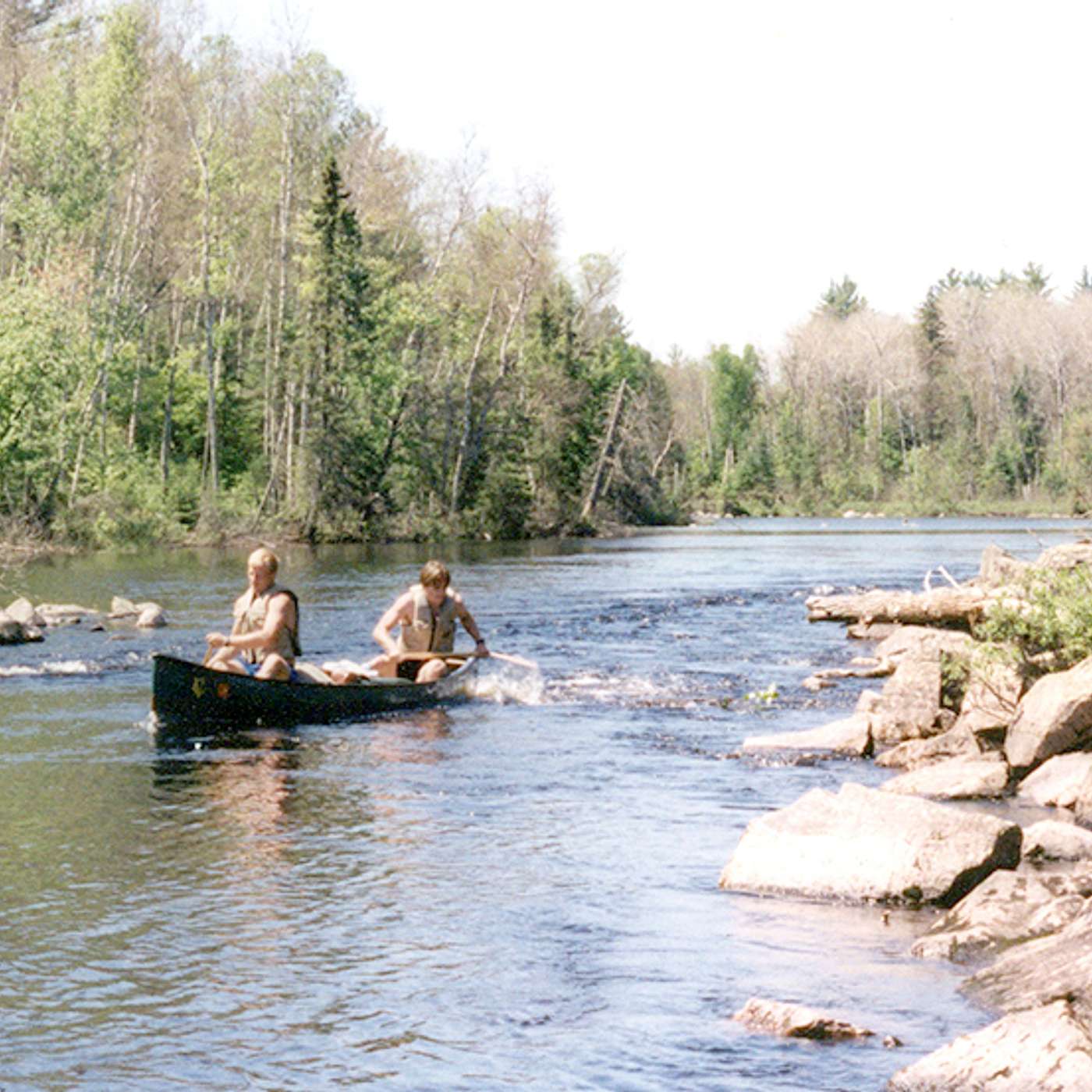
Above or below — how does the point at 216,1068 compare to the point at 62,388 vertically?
below

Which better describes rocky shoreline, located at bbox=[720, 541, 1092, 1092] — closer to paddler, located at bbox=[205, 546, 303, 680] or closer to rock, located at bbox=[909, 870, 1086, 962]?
rock, located at bbox=[909, 870, 1086, 962]

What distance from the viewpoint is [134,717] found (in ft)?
→ 56.3

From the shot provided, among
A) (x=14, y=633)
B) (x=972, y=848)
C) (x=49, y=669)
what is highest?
(x=14, y=633)

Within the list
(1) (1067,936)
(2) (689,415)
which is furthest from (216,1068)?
(2) (689,415)

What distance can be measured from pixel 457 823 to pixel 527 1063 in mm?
5019

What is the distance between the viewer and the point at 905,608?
2642cm

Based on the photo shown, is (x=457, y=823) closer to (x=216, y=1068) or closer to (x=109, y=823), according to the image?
(x=109, y=823)

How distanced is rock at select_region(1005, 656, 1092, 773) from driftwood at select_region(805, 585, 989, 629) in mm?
9871

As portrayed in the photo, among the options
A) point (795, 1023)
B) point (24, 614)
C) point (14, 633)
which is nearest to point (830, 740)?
point (795, 1023)

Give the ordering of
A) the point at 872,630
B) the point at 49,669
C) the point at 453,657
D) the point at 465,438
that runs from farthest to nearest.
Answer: the point at 465,438
the point at 872,630
the point at 49,669
the point at 453,657

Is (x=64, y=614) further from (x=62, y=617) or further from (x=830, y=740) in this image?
(x=830, y=740)

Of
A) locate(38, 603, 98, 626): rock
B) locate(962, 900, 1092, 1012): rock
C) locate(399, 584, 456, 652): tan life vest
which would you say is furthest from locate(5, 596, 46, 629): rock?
locate(962, 900, 1092, 1012): rock

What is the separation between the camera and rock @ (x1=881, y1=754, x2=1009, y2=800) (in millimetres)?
12531

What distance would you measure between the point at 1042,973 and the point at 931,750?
255 inches
